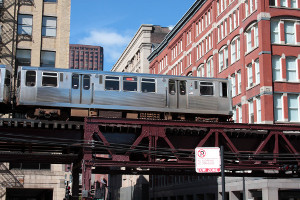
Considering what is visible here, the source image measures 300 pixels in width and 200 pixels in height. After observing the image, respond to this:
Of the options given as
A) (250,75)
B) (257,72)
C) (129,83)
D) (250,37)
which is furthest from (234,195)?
(129,83)

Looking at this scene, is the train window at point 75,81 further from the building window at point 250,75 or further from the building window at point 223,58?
the building window at point 223,58

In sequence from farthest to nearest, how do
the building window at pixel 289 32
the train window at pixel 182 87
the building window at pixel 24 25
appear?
the building window at pixel 24 25 < the building window at pixel 289 32 < the train window at pixel 182 87

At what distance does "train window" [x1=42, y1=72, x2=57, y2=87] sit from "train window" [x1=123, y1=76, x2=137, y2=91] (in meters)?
4.85

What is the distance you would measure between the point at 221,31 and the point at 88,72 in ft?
106

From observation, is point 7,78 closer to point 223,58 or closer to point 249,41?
point 249,41

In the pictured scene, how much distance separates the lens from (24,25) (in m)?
51.3

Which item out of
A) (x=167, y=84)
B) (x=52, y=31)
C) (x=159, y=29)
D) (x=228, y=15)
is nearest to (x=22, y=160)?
(x=167, y=84)

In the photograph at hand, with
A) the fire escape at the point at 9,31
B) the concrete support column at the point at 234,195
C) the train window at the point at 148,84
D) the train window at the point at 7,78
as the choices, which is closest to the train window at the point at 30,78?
the train window at the point at 7,78

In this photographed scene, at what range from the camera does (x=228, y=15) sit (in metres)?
59.4

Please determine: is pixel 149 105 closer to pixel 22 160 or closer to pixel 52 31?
pixel 22 160

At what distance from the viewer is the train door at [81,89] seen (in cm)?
3256

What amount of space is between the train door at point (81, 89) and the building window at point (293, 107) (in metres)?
24.9

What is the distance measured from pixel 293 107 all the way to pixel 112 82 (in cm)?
2387

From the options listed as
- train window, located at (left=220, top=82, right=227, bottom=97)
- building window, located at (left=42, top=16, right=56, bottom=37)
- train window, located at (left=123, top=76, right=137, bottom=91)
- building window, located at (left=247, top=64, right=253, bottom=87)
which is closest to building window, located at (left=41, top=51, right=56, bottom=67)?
building window, located at (left=42, top=16, right=56, bottom=37)
